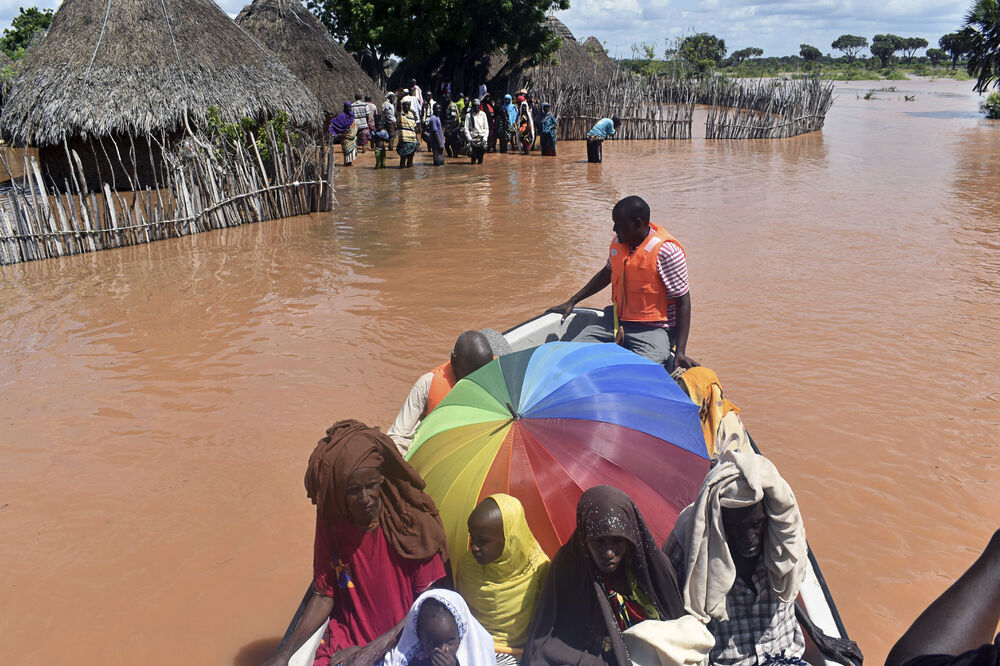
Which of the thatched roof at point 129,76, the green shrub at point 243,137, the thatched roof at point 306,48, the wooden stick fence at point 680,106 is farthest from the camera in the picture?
the wooden stick fence at point 680,106

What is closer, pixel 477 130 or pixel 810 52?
pixel 477 130

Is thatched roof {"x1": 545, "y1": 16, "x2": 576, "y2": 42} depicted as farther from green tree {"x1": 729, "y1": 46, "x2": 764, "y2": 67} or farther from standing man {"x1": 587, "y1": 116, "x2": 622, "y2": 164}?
green tree {"x1": 729, "y1": 46, "x2": 764, "y2": 67}

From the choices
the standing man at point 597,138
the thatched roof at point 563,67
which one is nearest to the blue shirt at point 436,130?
the standing man at point 597,138

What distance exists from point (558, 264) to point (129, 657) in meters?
6.68

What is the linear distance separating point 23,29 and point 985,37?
3750 cm

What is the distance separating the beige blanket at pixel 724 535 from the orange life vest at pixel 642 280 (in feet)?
7.16

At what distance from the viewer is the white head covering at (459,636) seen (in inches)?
89.4

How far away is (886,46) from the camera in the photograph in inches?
3027

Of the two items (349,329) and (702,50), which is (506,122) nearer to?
(349,329)

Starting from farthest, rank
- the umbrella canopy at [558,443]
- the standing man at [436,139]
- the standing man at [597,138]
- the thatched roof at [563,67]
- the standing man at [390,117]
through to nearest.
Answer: the thatched roof at [563,67] → the standing man at [390,117] → the standing man at [436,139] → the standing man at [597,138] → the umbrella canopy at [558,443]

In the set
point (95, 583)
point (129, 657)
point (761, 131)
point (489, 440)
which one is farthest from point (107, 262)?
point (761, 131)

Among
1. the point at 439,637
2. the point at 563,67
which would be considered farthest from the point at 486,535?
the point at 563,67

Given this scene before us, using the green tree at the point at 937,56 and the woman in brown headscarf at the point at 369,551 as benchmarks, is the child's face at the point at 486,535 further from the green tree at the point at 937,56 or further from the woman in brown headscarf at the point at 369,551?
the green tree at the point at 937,56

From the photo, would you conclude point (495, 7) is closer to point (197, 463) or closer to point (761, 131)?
point (761, 131)
